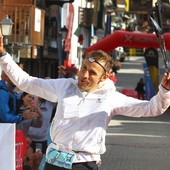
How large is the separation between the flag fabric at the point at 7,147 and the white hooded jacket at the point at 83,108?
886mm

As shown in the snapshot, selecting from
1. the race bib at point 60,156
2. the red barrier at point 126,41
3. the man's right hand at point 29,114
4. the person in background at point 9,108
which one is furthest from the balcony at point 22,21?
the race bib at point 60,156

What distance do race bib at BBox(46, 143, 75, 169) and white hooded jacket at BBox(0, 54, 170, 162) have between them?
0.04m

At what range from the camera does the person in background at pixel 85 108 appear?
567cm

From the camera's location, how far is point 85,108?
5730 mm

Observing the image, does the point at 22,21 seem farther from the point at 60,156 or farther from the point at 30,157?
the point at 60,156

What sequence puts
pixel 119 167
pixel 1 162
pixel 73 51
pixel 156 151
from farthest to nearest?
pixel 73 51
pixel 156 151
pixel 119 167
pixel 1 162

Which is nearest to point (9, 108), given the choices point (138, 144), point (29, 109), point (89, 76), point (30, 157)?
point (29, 109)

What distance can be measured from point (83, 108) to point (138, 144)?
12.0m

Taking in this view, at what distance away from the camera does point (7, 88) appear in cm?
913

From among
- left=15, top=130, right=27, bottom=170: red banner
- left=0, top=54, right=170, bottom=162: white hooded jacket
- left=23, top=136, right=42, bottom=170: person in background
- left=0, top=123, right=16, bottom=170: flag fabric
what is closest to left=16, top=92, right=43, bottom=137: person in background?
left=23, top=136, right=42, bottom=170: person in background

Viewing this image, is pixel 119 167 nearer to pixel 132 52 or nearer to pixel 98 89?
pixel 98 89

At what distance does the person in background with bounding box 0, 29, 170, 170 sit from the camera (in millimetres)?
5672

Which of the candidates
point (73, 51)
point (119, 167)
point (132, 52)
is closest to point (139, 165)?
point (119, 167)

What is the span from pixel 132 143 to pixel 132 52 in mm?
68135
